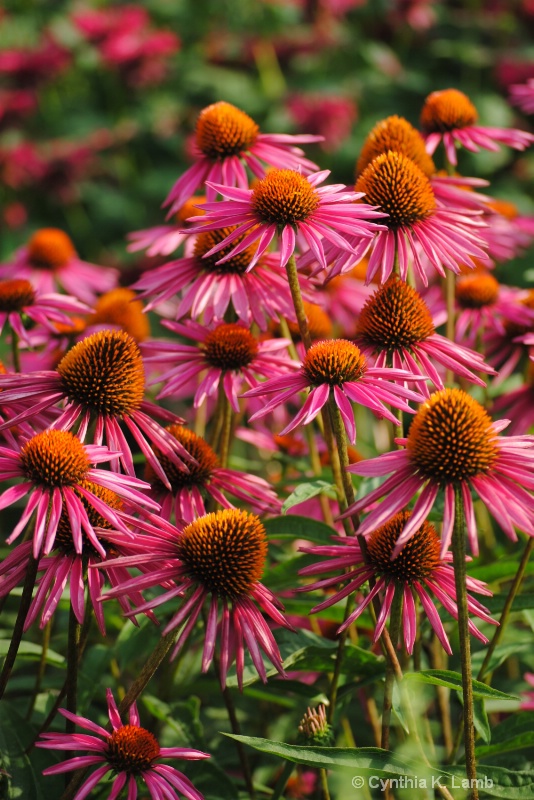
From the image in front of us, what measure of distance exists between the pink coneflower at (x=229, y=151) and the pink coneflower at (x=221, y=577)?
0.77m

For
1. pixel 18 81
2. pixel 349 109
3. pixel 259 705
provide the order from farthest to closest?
1. pixel 18 81
2. pixel 349 109
3. pixel 259 705

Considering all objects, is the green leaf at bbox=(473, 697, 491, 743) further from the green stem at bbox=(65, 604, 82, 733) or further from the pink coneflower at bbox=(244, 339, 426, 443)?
the green stem at bbox=(65, 604, 82, 733)

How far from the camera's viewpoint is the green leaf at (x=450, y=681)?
1262 mm

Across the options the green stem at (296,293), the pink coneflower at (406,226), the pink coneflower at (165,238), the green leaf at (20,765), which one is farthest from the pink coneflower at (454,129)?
the green leaf at (20,765)

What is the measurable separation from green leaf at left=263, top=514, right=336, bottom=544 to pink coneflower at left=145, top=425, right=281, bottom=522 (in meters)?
0.03

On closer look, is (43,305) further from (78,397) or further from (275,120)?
(275,120)

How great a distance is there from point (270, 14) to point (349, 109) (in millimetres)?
1421

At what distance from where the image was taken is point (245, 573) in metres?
1.33

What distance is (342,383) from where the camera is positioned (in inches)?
54.6

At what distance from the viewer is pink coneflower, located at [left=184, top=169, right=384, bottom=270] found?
147 cm

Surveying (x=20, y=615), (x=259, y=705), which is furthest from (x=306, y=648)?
(x=259, y=705)

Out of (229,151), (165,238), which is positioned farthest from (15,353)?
(229,151)

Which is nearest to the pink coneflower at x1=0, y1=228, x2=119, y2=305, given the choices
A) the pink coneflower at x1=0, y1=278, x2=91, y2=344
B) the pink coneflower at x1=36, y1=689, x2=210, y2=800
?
the pink coneflower at x1=0, y1=278, x2=91, y2=344

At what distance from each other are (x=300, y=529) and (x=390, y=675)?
33 centimetres
